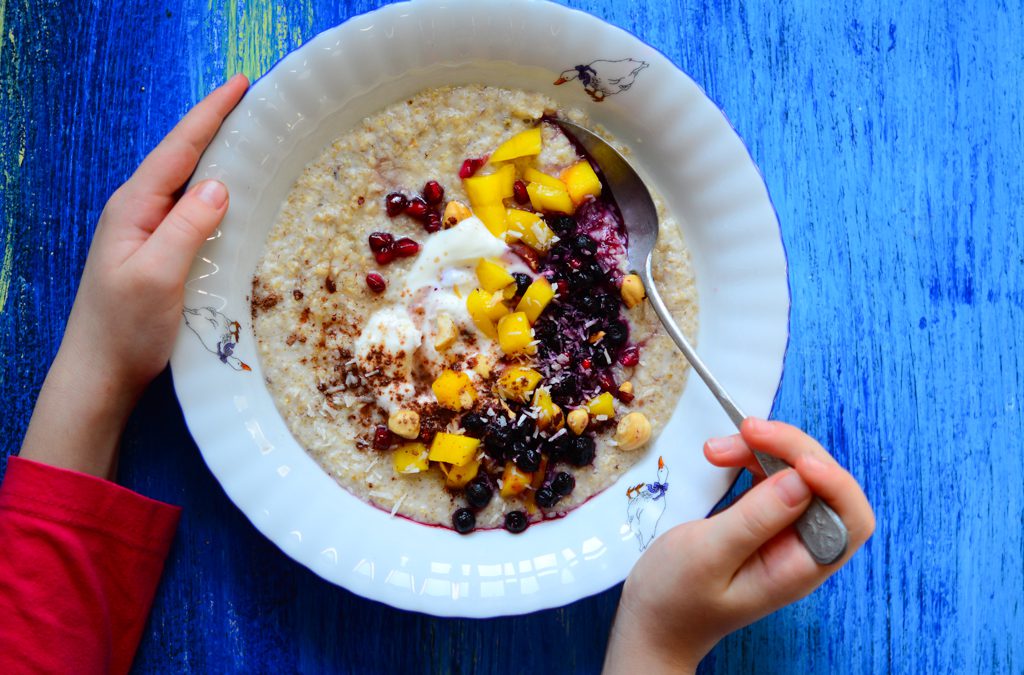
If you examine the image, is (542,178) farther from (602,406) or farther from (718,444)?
(718,444)

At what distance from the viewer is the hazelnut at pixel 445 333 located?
2.21 m

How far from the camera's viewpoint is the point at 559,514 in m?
2.22

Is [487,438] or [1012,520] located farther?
[1012,520]

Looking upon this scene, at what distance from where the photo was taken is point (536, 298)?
221 cm

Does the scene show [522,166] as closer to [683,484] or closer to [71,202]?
[683,484]

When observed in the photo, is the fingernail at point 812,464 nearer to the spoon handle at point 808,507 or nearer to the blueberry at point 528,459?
the spoon handle at point 808,507

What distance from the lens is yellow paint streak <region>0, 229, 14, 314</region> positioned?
7.33 ft

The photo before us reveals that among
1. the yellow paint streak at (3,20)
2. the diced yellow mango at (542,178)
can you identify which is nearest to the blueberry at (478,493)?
the diced yellow mango at (542,178)

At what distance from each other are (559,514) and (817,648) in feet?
2.92

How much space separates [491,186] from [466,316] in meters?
0.38

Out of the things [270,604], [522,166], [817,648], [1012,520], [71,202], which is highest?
[71,202]

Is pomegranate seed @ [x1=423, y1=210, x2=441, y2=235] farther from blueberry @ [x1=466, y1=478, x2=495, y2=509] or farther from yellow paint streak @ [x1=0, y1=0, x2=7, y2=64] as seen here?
yellow paint streak @ [x1=0, y1=0, x2=7, y2=64]

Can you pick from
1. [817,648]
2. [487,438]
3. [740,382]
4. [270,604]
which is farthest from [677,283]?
[270,604]

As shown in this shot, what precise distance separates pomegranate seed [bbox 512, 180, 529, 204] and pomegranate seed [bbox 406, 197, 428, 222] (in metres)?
0.26
